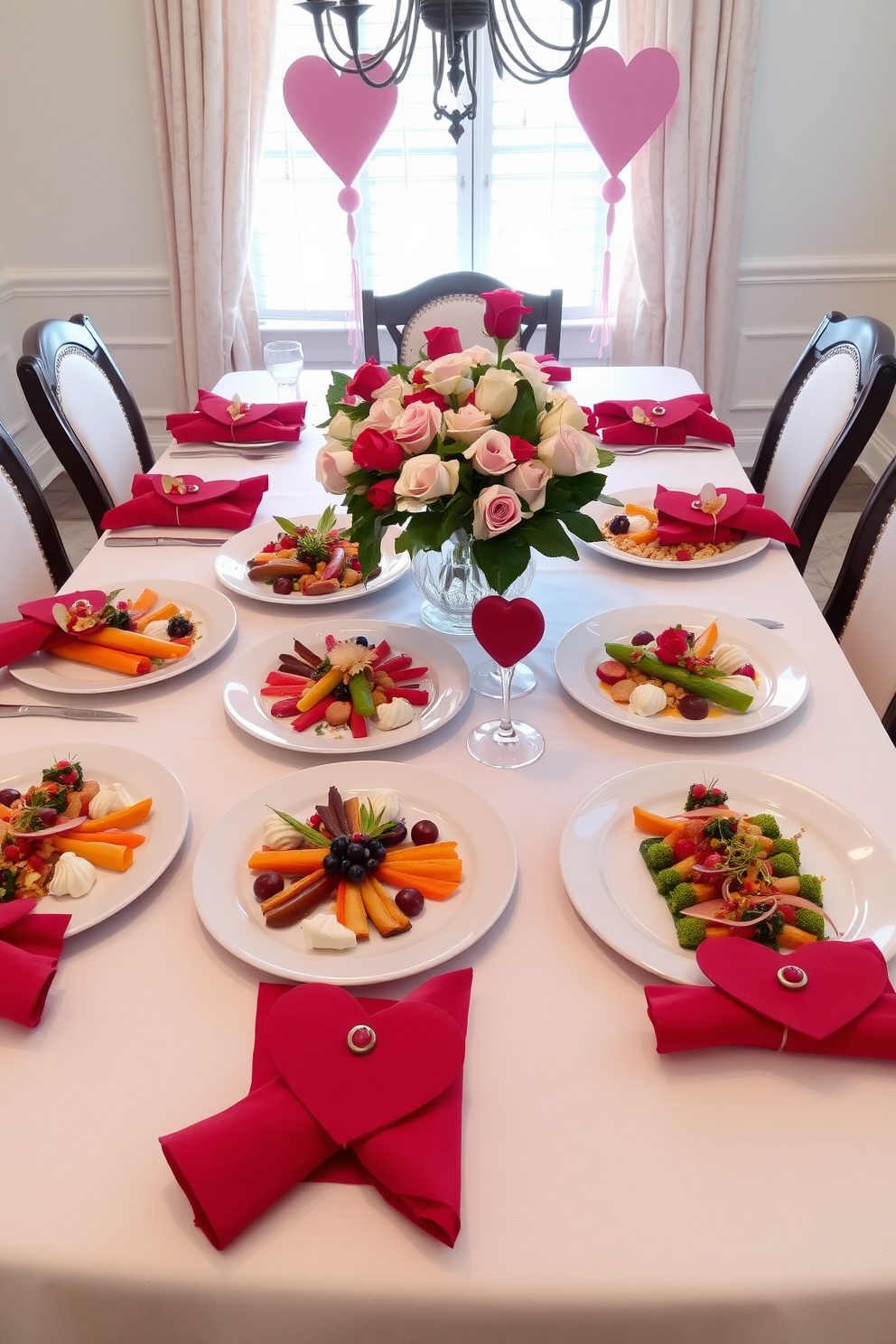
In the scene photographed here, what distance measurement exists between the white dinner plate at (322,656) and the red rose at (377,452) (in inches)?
12.7

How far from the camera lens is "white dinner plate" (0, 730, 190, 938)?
3.10 ft

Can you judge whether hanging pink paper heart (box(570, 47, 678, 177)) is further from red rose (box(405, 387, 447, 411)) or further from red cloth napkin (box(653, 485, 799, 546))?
red rose (box(405, 387, 447, 411))

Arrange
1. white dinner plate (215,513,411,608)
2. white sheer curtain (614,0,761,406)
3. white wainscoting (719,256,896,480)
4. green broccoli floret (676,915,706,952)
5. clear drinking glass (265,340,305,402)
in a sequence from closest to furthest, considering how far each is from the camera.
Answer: green broccoli floret (676,915,706,952) < white dinner plate (215,513,411,608) < clear drinking glass (265,340,305,402) < white sheer curtain (614,0,761,406) < white wainscoting (719,256,896,480)

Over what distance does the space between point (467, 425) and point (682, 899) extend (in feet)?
1.89

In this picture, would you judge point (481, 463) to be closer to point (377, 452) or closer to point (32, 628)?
point (377, 452)

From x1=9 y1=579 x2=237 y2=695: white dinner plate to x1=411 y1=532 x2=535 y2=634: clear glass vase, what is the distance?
30 cm

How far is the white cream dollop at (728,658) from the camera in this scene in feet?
4.11

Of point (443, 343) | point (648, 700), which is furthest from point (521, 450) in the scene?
point (648, 700)

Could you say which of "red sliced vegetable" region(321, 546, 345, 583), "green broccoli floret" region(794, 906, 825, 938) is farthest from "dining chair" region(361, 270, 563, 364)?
"green broccoli floret" region(794, 906, 825, 938)

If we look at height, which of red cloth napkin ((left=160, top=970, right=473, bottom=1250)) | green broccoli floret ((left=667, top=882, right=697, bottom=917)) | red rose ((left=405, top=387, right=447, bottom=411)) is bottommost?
red cloth napkin ((left=160, top=970, right=473, bottom=1250))

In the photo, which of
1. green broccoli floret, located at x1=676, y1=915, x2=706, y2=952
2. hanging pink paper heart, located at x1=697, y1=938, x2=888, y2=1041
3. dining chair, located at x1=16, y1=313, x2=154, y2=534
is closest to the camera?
hanging pink paper heart, located at x1=697, y1=938, x2=888, y2=1041

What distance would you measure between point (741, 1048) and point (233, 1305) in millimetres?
449

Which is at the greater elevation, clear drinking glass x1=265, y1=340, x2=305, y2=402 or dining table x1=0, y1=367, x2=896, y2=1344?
clear drinking glass x1=265, y1=340, x2=305, y2=402

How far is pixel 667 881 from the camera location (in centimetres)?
93
